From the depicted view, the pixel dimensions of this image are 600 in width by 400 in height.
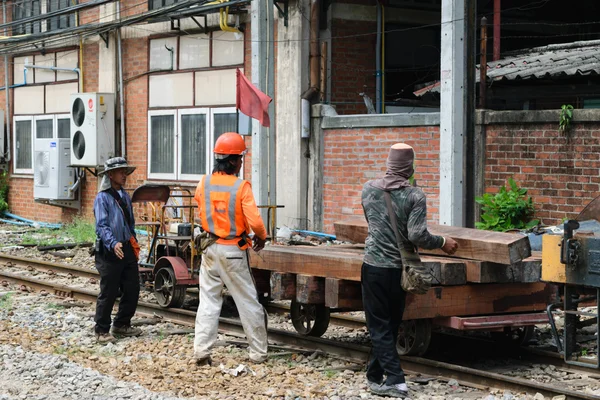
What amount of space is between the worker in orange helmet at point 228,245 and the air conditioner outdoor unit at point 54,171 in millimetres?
15470

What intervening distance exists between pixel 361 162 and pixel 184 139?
523 centimetres

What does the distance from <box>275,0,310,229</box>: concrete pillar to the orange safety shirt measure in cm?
920

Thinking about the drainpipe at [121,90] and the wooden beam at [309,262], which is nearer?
the wooden beam at [309,262]

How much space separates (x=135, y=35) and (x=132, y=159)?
109 inches

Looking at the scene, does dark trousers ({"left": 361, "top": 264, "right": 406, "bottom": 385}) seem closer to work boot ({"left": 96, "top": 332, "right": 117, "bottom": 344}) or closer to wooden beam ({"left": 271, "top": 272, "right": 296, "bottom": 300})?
wooden beam ({"left": 271, "top": 272, "right": 296, "bottom": 300})

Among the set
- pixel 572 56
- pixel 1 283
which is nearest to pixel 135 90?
pixel 1 283

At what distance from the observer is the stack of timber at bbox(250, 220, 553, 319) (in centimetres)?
820

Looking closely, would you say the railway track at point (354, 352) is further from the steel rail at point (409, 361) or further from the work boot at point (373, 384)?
the work boot at point (373, 384)

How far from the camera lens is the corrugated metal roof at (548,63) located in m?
14.3

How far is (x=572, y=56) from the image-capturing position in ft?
51.3

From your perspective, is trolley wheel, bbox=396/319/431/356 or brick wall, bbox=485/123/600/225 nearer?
trolley wheel, bbox=396/319/431/356

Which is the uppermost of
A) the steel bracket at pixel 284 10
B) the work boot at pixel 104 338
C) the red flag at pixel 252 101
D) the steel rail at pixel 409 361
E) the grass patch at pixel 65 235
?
the steel bracket at pixel 284 10

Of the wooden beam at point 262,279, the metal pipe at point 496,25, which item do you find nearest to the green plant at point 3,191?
the metal pipe at point 496,25

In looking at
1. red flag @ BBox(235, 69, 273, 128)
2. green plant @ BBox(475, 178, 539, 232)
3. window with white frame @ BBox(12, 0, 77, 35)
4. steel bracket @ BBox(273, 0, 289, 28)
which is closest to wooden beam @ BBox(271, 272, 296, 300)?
green plant @ BBox(475, 178, 539, 232)
